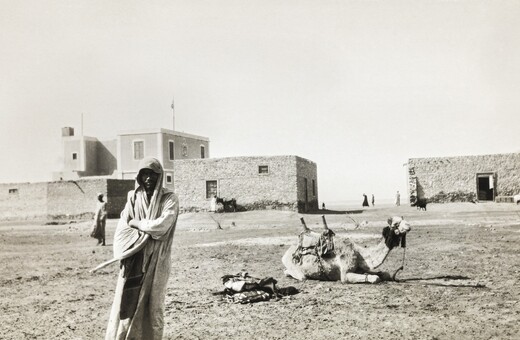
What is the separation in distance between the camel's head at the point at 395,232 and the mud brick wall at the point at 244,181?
17.5 metres

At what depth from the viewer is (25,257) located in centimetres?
1239

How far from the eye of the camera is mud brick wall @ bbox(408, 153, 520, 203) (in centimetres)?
2509

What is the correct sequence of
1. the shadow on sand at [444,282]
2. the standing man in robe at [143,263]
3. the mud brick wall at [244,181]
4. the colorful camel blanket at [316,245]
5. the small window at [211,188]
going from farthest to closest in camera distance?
1. the small window at [211,188]
2. the mud brick wall at [244,181]
3. the colorful camel blanket at [316,245]
4. the shadow on sand at [444,282]
5. the standing man in robe at [143,263]

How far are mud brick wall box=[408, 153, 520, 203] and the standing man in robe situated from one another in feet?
77.7

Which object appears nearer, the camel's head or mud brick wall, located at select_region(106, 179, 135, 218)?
the camel's head

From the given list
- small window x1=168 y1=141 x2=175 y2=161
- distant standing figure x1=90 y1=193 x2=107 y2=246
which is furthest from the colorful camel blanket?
small window x1=168 y1=141 x2=175 y2=161

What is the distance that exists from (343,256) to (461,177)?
20.2 meters

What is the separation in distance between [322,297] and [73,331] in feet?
10.4

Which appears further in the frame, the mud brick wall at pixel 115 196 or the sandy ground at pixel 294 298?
the mud brick wall at pixel 115 196

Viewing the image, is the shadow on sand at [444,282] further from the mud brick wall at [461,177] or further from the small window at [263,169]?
the mud brick wall at [461,177]

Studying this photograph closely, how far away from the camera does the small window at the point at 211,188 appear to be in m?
25.8

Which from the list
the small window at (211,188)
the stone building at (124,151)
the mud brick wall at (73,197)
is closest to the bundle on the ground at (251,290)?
the small window at (211,188)

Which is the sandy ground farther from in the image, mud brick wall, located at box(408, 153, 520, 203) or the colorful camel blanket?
mud brick wall, located at box(408, 153, 520, 203)

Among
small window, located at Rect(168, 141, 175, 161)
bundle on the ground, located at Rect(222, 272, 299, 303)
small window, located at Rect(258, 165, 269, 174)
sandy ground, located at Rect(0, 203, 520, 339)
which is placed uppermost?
small window, located at Rect(168, 141, 175, 161)
